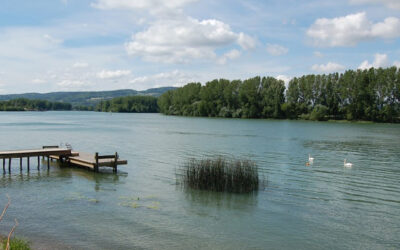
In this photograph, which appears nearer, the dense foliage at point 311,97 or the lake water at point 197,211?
the lake water at point 197,211

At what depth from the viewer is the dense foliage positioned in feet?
313

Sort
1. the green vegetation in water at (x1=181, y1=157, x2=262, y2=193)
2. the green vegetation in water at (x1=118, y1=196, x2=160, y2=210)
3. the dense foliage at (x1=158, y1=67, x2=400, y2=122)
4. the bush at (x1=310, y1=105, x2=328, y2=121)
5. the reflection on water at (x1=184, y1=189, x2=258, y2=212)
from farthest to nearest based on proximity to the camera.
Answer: the bush at (x1=310, y1=105, x2=328, y2=121), the dense foliage at (x1=158, y1=67, x2=400, y2=122), the green vegetation in water at (x1=181, y1=157, x2=262, y2=193), the reflection on water at (x1=184, y1=189, x2=258, y2=212), the green vegetation in water at (x1=118, y1=196, x2=160, y2=210)

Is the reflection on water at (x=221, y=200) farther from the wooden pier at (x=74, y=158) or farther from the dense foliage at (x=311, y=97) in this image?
the dense foliage at (x=311, y=97)

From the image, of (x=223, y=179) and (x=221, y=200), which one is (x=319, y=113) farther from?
(x=221, y=200)

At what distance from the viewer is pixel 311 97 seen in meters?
107

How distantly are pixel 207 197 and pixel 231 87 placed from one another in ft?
362

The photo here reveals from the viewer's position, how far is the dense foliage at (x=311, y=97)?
313ft

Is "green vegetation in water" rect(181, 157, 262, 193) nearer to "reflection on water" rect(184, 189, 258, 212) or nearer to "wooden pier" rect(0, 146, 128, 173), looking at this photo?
"reflection on water" rect(184, 189, 258, 212)

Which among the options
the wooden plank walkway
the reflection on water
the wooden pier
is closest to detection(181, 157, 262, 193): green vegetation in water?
the reflection on water

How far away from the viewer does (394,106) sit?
93.8 metres

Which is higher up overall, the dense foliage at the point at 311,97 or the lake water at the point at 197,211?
the dense foliage at the point at 311,97

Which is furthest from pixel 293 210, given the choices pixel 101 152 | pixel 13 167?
pixel 101 152

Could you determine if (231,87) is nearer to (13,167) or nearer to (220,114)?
(220,114)

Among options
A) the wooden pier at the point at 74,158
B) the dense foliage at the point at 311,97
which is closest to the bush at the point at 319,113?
the dense foliage at the point at 311,97
